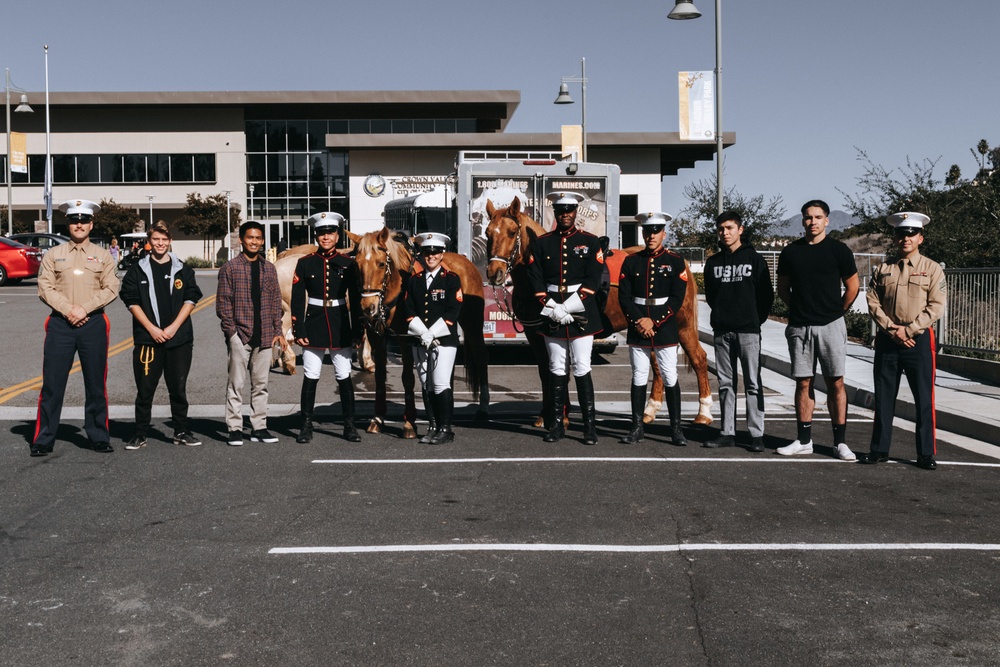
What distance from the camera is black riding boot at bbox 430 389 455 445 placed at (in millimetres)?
9602

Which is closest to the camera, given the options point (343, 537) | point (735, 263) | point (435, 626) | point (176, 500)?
point (435, 626)

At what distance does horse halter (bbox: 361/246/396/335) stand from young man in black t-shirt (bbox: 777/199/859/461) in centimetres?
346

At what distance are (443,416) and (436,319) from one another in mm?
922

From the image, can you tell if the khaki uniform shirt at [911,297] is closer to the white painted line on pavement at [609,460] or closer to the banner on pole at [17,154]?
the white painted line on pavement at [609,460]

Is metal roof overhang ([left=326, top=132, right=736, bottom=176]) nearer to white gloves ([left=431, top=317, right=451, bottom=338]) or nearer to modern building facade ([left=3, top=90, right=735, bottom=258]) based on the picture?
modern building facade ([left=3, top=90, right=735, bottom=258])

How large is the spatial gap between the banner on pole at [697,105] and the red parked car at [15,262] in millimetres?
23700

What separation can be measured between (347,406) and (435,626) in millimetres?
5137

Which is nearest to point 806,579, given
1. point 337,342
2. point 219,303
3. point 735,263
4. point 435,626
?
point 435,626

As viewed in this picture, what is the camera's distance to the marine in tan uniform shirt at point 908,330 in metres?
8.51

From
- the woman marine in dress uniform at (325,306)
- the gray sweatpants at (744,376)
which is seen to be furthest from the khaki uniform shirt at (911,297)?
the woman marine in dress uniform at (325,306)

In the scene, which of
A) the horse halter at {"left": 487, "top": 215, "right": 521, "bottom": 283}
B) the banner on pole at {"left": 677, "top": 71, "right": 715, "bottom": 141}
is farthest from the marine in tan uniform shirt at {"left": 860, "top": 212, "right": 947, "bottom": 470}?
the banner on pole at {"left": 677, "top": 71, "right": 715, "bottom": 141}

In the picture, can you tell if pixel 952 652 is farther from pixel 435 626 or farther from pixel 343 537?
pixel 343 537

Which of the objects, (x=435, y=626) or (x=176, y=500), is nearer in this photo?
(x=435, y=626)

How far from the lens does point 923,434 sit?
8.46m
